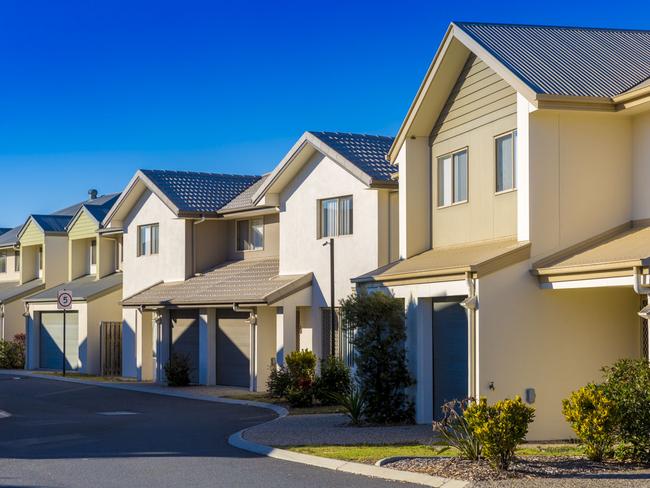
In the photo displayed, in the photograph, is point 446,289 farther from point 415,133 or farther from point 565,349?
point 415,133

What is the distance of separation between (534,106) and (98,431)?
10.0m

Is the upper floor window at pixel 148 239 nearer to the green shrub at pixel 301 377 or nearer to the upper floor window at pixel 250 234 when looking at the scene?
the upper floor window at pixel 250 234

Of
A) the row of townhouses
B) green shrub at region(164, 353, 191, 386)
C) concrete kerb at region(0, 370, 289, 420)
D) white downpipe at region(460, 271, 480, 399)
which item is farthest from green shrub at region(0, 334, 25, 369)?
white downpipe at region(460, 271, 480, 399)

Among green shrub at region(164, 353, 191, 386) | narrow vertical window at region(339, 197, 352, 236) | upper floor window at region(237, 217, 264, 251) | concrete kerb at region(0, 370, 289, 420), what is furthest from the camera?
upper floor window at region(237, 217, 264, 251)

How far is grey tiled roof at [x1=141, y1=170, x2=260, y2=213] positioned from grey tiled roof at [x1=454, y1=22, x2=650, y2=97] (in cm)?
1601

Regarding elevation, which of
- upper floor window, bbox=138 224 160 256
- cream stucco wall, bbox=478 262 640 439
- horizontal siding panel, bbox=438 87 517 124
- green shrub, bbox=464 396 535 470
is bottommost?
green shrub, bbox=464 396 535 470

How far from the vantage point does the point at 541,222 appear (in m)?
18.0

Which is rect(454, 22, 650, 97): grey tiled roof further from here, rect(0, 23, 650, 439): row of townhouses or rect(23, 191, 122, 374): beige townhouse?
rect(23, 191, 122, 374): beige townhouse

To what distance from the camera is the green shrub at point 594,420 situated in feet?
44.0

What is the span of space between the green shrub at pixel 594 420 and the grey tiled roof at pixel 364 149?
42.4 feet

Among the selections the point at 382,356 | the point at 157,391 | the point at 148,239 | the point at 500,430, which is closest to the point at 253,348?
the point at 157,391

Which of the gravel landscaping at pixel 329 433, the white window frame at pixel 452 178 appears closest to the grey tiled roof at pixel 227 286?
the white window frame at pixel 452 178

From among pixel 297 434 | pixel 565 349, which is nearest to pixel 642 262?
pixel 565 349

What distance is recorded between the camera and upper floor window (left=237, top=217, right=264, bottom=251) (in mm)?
33938
